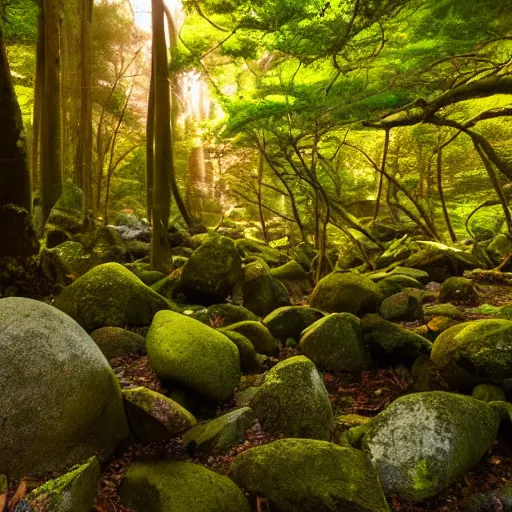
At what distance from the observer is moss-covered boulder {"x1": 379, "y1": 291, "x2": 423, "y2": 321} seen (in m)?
7.20

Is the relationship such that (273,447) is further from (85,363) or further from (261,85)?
(261,85)

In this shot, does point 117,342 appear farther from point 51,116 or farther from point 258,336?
point 51,116

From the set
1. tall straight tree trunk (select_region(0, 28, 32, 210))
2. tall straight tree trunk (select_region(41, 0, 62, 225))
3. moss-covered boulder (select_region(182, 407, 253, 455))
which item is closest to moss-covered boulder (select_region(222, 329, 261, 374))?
moss-covered boulder (select_region(182, 407, 253, 455))

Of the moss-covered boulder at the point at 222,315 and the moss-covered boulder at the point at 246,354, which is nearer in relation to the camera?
the moss-covered boulder at the point at 246,354

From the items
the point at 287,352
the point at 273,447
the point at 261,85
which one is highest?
the point at 261,85

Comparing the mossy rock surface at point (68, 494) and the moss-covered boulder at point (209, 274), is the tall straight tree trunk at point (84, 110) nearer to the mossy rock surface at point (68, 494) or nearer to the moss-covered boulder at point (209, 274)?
the moss-covered boulder at point (209, 274)

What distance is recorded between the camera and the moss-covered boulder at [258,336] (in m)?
5.93

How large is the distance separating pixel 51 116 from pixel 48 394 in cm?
899

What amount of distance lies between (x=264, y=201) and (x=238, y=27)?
12.8 meters

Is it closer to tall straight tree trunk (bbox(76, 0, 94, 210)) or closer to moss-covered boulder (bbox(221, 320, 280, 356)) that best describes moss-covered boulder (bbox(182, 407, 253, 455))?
moss-covered boulder (bbox(221, 320, 280, 356))

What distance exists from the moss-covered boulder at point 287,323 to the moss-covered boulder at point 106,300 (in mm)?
1728

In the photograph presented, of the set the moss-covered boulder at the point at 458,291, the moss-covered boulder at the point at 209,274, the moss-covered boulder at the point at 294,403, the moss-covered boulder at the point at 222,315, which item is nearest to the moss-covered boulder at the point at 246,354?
the moss-covered boulder at the point at 294,403

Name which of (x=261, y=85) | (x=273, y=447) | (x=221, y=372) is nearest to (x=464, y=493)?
(x=273, y=447)

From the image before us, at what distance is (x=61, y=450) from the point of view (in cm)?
319
